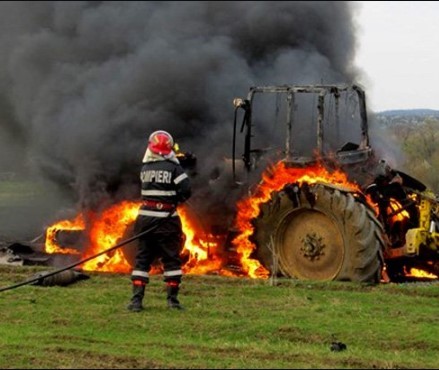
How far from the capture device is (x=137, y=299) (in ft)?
28.5

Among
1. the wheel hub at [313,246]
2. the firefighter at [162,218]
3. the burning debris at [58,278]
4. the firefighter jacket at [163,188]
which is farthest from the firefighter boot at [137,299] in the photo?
the wheel hub at [313,246]

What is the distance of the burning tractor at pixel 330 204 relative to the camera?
10.6 metres

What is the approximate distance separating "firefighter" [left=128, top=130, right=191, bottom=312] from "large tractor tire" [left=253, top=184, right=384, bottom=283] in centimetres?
263

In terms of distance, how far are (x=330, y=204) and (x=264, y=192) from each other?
1.36m

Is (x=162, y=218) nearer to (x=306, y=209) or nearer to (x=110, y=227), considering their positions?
(x=306, y=209)

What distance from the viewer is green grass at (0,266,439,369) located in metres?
6.36

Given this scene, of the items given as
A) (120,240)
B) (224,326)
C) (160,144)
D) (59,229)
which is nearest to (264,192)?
(120,240)

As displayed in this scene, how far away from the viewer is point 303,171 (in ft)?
37.6

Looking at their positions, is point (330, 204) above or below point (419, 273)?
above

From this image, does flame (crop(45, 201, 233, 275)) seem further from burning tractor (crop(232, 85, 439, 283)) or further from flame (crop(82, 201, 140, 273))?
burning tractor (crop(232, 85, 439, 283))

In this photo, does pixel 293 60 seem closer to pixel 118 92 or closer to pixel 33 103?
pixel 118 92

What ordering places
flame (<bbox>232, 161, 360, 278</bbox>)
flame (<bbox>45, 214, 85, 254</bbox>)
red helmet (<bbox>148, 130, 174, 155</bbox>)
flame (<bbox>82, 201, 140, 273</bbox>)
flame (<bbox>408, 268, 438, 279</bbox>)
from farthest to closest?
flame (<bbox>45, 214, 85, 254</bbox>) → flame (<bbox>82, 201, 140, 273</bbox>) → flame (<bbox>408, 268, 438, 279</bbox>) → flame (<bbox>232, 161, 360, 278</bbox>) → red helmet (<bbox>148, 130, 174, 155</bbox>)

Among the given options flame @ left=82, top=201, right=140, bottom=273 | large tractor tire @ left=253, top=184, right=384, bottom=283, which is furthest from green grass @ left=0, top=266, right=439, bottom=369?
flame @ left=82, top=201, right=140, bottom=273

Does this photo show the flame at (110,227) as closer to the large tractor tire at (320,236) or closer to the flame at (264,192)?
the flame at (264,192)
